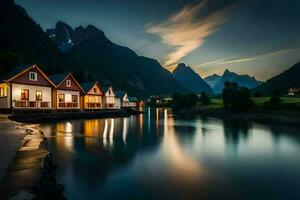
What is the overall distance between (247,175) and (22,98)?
141 feet

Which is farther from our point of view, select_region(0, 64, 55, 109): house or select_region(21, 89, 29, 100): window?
select_region(21, 89, 29, 100): window

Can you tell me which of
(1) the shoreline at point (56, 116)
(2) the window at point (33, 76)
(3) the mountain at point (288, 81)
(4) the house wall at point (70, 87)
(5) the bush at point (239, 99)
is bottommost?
(1) the shoreline at point (56, 116)

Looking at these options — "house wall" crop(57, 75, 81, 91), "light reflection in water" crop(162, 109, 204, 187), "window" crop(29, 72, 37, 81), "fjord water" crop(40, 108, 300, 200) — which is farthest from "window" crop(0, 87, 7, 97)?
"light reflection in water" crop(162, 109, 204, 187)

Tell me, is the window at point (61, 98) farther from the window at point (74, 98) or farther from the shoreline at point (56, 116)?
the shoreline at point (56, 116)

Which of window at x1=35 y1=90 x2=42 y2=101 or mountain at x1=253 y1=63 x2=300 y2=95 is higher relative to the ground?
mountain at x1=253 y1=63 x2=300 y2=95

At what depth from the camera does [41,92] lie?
49750 mm

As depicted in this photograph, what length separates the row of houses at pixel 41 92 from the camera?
44.0 meters

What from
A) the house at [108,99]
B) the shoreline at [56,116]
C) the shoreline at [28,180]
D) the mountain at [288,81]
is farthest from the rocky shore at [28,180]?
the mountain at [288,81]

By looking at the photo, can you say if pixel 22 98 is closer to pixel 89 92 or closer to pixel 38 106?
pixel 38 106

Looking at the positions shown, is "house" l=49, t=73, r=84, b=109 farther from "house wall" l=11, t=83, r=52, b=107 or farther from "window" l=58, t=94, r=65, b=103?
"house wall" l=11, t=83, r=52, b=107

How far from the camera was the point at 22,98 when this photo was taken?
1790 inches

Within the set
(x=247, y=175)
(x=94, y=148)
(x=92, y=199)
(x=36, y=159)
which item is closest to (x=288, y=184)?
(x=247, y=175)

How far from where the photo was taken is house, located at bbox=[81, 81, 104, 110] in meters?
65.5

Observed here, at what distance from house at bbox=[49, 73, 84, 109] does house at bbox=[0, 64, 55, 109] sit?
80.1 inches
